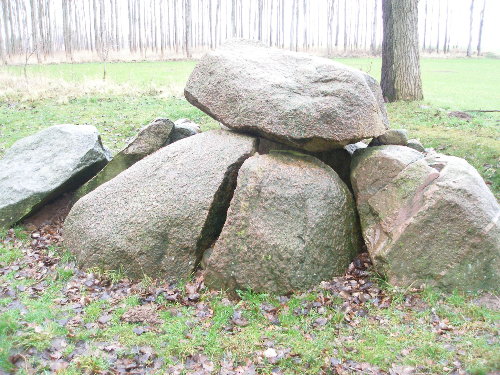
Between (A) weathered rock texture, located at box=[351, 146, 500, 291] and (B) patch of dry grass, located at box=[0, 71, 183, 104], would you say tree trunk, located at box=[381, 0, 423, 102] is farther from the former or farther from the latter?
(B) patch of dry grass, located at box=[0, 71, 183, 104]

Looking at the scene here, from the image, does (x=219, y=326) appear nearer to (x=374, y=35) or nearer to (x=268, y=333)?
(x=268, y=333)

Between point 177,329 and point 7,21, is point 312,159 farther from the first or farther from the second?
point 7,21

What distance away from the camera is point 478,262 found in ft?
19.7

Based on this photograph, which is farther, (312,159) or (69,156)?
(69,156)

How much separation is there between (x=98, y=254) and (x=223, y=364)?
2.90 m

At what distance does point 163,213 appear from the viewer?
676cm

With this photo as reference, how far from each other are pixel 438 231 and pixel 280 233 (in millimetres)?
1959

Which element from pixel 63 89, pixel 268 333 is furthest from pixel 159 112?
pixel 268 333

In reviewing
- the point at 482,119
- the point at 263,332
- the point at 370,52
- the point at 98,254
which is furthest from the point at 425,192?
the point at 370,52

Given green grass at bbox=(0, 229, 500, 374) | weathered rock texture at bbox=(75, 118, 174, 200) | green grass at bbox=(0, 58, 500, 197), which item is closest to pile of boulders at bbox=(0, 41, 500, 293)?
green grass at bbox=(0, 229, 500, 374)

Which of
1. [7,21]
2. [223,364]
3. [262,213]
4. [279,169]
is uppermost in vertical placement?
[7,21]

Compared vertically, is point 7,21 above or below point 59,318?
above

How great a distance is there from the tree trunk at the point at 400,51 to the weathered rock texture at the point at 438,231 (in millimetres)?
7031

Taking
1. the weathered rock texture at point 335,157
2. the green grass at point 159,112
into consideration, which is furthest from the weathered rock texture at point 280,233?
the green grass at point 159,112
